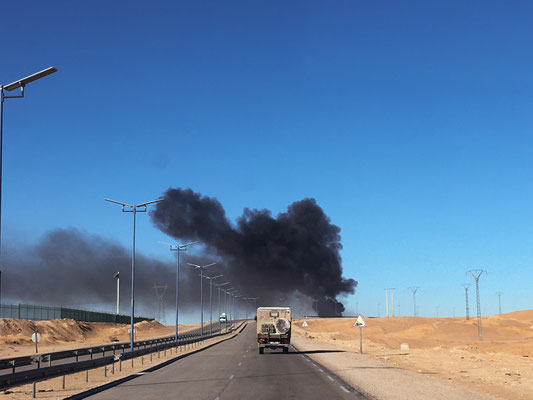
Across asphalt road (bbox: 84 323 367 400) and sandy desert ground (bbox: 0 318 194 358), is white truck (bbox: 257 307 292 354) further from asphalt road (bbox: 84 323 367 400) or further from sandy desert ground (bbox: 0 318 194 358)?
sandy desert ground (bbox: 0 318 194 358)

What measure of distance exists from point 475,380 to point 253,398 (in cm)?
1145

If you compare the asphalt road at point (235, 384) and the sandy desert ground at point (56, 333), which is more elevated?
the asphalt road at point (235, 384)

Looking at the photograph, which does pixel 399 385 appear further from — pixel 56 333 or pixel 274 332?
pixel 56 333

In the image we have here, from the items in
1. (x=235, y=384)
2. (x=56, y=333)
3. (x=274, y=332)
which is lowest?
(x=56, y=333)

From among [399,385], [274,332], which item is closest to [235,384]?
[399,385]

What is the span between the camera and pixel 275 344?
47375mm

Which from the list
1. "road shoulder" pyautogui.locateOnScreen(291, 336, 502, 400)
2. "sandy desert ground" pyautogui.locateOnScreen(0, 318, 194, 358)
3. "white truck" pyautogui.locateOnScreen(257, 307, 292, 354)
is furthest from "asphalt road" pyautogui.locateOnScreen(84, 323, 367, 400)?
"sandy desert ground" pyautogui.locateOnScreen(0, 318, 194, 358)

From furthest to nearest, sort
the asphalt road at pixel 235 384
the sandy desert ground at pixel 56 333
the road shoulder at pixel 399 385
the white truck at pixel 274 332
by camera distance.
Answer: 1. the sandy desert ground at pixel 56 333
2. the white truck at pixel 274 332
3. the asphalt road at pixel 235 384
4. the road shoulder at pixel 399 385

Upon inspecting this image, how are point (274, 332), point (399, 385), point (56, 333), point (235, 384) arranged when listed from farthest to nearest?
point (56, 333)
point (274, 332)
point (235, 384)
point (399, 385)

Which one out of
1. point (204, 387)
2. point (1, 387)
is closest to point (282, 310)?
point (204, 387)

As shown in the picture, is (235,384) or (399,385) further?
(235,384)

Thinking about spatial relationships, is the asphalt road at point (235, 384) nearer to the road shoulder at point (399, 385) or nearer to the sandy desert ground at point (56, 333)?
the road shoulder at point (399, 385)

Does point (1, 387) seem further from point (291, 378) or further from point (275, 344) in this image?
point (275, 344)

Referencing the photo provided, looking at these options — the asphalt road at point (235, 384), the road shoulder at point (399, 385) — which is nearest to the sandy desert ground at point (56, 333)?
the asphalt road at point (235, 384)
